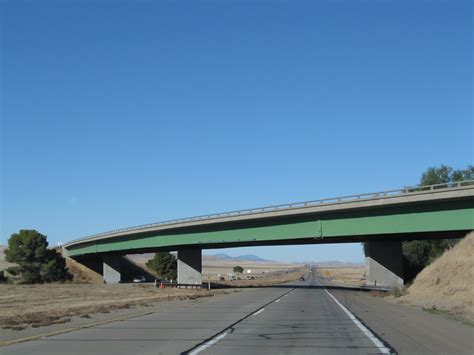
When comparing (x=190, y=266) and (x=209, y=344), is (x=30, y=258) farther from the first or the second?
(x=209, y=344)

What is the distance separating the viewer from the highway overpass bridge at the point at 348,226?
38594 mm

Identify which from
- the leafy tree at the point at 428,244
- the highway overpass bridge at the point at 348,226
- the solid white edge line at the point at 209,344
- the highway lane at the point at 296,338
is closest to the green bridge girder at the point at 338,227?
the highway overpass bridge at the point at 348,226

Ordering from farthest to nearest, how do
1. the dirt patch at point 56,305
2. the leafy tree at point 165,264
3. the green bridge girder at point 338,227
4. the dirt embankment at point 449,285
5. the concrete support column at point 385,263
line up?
1. the leafy tree at point 165,264
2. the concrete support column at point 385,263
3. the green bridge girder at point 338,227
4. the dirt embankment at point 449,285
5. the dirt patch at point 56,305

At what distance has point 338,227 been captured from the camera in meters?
47.2

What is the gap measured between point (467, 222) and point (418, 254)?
94.8 feet

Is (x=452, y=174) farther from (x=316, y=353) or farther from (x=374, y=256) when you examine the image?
(x=316, y=353)

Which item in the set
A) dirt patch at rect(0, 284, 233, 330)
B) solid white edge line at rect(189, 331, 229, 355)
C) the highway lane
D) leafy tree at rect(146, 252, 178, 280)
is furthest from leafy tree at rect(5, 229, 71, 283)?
solid white edge line at rect(189, 331, 229, 355)

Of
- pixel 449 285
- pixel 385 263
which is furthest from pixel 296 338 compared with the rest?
pixel 385 263

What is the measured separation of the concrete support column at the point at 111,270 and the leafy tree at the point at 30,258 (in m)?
14.3

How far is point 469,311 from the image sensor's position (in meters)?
22.9

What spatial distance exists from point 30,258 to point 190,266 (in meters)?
24.1

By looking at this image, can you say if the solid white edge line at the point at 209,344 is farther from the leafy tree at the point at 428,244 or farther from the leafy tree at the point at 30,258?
the leafy tree at the point at 30,258

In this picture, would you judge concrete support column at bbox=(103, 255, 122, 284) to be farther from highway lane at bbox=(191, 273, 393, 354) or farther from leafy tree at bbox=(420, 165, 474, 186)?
highway lane at bbox=(191, 273, 393, 354)

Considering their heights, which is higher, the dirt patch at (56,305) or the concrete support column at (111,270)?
the concrete support column at (111,270)
